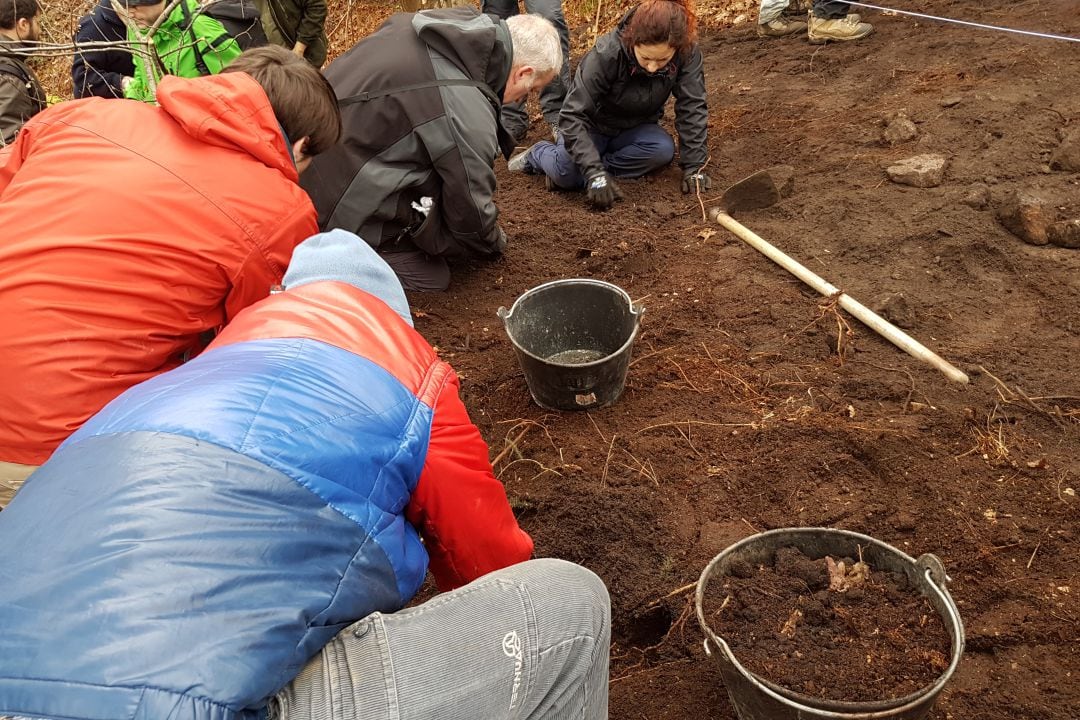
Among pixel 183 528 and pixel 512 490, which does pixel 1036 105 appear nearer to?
pixel 512 490

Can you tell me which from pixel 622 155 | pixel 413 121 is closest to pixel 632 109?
A: pixel 622 155

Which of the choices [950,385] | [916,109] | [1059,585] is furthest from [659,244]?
[1059,585]

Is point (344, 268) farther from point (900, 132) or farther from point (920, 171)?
point (900, 132)

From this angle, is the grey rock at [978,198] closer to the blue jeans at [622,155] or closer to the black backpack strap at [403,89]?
the blue jeans at [622,155]

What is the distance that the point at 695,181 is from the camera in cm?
459

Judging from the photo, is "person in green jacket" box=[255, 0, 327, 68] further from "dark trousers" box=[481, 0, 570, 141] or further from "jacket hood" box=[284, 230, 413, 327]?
"jacket hood" box=[284, 230, 413, 327]

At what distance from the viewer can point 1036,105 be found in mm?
4637

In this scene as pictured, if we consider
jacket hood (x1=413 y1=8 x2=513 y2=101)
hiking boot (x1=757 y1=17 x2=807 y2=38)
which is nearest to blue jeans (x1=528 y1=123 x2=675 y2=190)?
jacket hood (x1=413 y1=8 x2=513 y2=101)

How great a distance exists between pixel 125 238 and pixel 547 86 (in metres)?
4.11

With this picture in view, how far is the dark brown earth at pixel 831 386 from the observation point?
223 cm

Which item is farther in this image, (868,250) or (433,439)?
(868,250)

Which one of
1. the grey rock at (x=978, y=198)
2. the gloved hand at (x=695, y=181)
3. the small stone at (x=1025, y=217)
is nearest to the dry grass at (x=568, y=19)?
the gloved hand at (x=695, y=181)

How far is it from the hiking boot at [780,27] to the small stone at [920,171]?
309cm

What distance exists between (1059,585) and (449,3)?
6.87 metres
